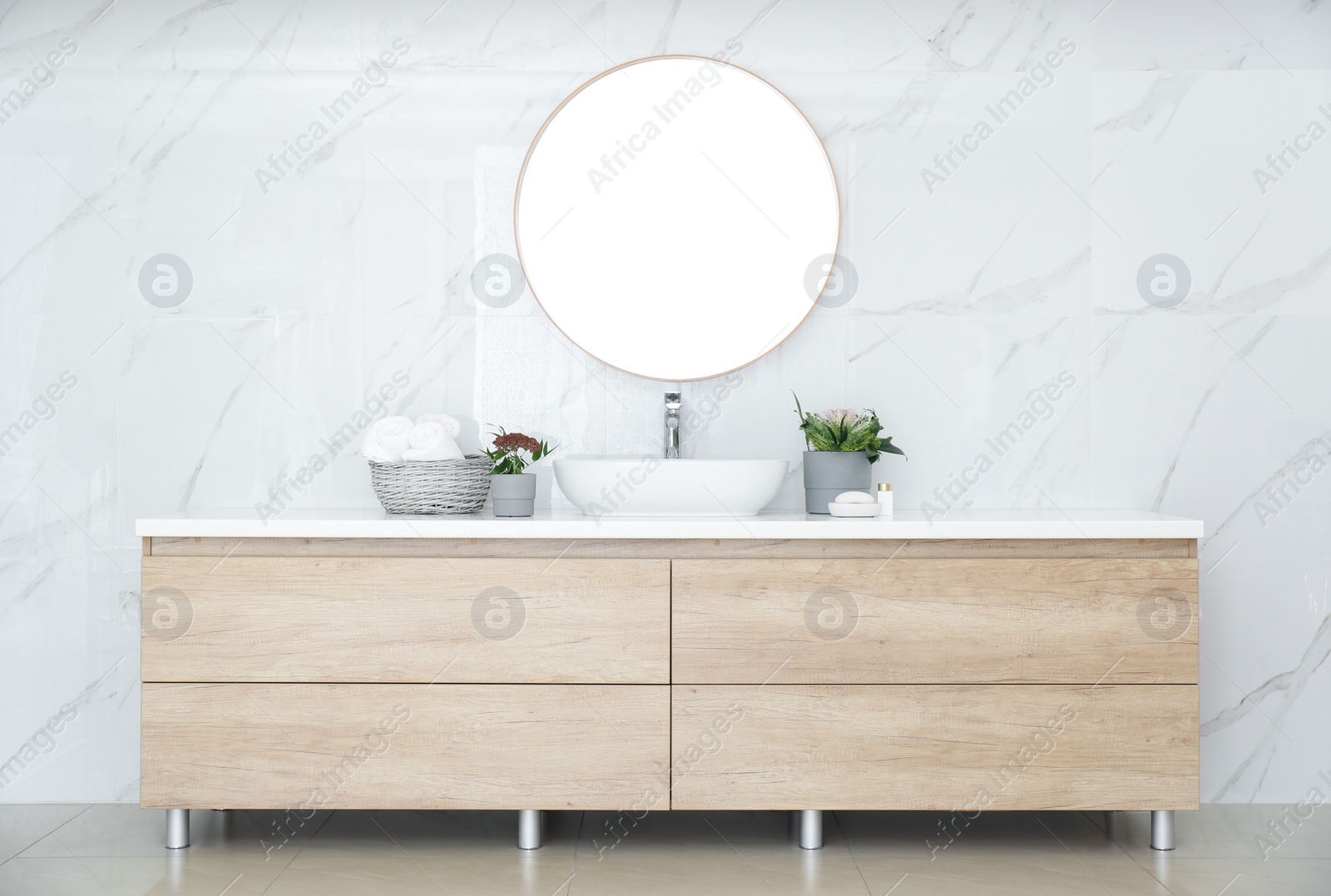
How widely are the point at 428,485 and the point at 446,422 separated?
0.17 meters

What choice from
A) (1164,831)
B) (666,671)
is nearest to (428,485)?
(666,671)

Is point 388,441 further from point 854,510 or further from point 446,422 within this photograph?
point 854,510

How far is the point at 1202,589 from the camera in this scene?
7.93ft

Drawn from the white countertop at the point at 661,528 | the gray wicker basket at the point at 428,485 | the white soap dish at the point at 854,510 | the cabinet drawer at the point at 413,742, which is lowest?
the cabinet drawer at the point at 413,742

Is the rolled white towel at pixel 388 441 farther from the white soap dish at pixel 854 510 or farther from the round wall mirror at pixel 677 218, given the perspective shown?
the white soap dish at pixel 854 510

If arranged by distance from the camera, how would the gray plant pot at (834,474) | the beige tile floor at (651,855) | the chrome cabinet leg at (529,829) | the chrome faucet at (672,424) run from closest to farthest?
the beige tile floor at (651,855), the chrome cabinet leg at (529,829), the gray plant pot at (834,474), the chrome faucet at (672,424)

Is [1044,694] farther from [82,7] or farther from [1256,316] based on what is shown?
[82,7]

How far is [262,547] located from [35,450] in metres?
0.87

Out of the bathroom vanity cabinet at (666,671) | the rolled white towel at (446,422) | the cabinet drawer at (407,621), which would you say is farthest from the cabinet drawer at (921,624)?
the rolled white towel at (446,422)

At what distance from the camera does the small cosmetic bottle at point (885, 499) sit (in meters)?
2.16

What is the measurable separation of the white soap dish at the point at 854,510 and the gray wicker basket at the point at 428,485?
779 mm

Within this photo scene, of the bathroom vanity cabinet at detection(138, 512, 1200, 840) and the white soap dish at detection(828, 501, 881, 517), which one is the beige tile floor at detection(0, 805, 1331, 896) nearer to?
the bathroom vanity cabinet at detection(138, 512, 1200, 840)

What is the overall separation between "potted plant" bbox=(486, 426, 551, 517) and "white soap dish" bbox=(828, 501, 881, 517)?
2.14 feet

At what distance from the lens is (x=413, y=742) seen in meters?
1.96
